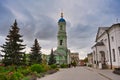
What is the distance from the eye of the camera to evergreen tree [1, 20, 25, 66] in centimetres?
3022

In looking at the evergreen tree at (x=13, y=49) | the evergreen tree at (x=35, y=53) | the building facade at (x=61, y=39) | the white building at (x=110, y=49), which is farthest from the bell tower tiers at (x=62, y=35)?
the evergreen tree at (x=13, y=49)

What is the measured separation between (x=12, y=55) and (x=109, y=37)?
18.3 meters

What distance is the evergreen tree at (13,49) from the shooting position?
30.2 meters

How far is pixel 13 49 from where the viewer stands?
3052 centimetres

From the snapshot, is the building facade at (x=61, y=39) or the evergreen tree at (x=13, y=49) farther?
the building facade at (x=61, y=39)

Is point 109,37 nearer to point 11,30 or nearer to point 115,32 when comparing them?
point 115,32

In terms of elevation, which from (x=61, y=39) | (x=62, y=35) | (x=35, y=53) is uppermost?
(x=62, y=35)

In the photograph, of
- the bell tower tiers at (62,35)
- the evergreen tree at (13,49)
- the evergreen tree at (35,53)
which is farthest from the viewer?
the bell tower tiers at (62,35)

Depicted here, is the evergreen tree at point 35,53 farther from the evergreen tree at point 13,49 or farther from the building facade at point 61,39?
the building facade at point 61,39

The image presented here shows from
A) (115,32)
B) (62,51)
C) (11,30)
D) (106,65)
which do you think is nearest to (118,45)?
(115,32)

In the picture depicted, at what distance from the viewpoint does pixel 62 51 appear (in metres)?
75.6

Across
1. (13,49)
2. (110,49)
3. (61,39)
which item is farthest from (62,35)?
(13,49)

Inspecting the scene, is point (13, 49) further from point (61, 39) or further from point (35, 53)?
point (61, 39)

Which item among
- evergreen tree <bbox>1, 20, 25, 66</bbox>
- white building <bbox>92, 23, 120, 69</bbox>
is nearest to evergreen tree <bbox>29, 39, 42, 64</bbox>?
evergreen tree <bbox>1, 20, 25, 66</bbox>
